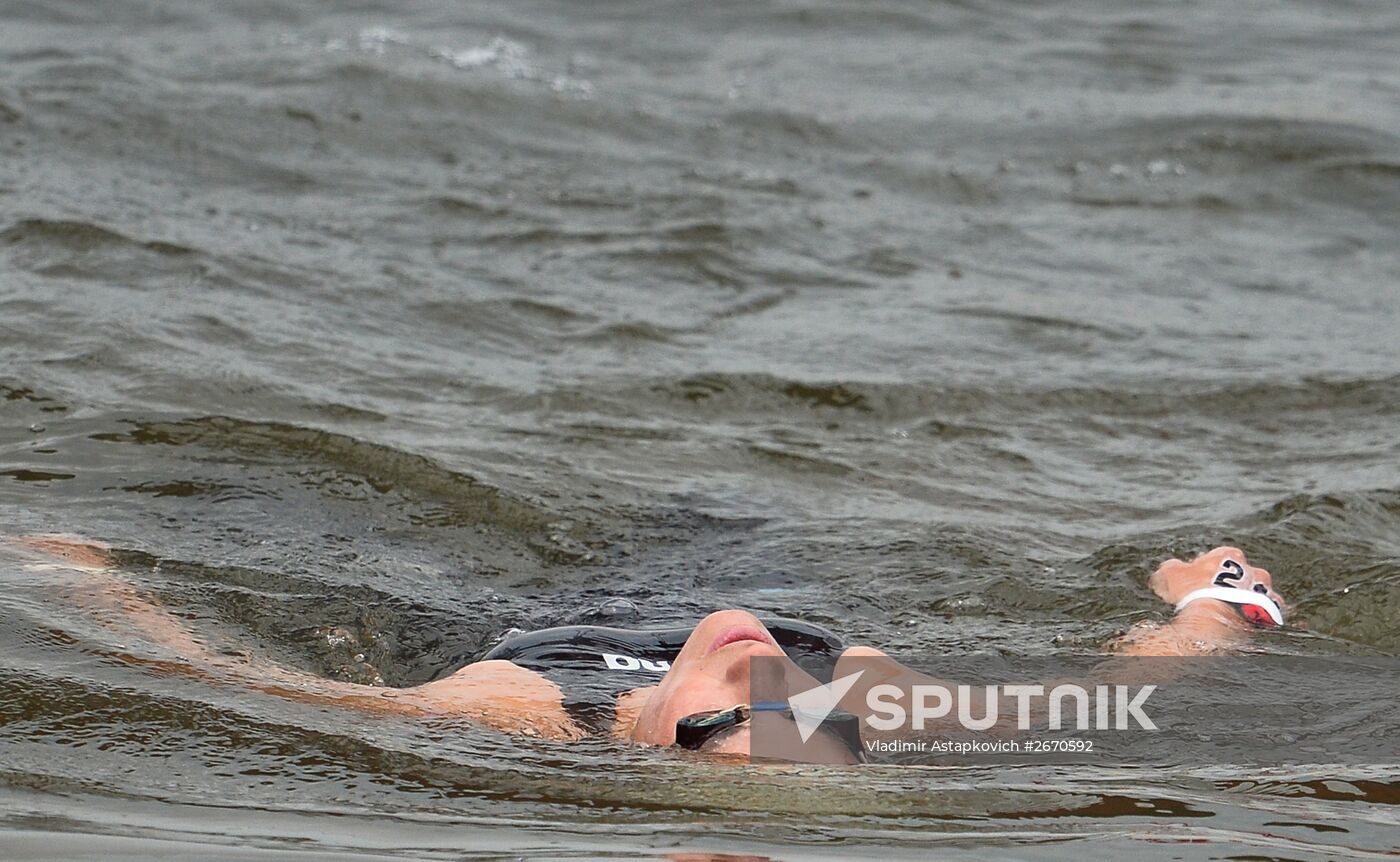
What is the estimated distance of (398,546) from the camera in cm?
569

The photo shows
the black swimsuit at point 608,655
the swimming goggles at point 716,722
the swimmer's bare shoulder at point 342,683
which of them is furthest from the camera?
the black swimsuit at point 608,655

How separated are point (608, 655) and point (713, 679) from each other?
0.72 m

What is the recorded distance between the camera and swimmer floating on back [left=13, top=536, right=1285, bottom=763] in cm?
398

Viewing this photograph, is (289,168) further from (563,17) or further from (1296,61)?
(1296,61)

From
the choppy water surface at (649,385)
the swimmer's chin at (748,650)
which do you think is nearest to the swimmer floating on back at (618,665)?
A: the swimmer's chin at (748,650)

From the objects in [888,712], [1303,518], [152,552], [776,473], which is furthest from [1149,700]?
[152,552]

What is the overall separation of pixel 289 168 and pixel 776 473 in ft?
16.7

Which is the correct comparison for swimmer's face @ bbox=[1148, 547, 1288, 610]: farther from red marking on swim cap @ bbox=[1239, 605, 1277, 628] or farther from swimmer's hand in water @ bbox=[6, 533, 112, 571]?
swimmer's hand in water @ bbox=[6, 533, 112, 571]

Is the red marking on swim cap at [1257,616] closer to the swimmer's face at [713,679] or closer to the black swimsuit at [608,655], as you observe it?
the black swimsuit at [608,655]

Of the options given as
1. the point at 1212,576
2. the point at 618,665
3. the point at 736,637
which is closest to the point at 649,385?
the point at 1212,576

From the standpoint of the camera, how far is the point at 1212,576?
5.34 meters

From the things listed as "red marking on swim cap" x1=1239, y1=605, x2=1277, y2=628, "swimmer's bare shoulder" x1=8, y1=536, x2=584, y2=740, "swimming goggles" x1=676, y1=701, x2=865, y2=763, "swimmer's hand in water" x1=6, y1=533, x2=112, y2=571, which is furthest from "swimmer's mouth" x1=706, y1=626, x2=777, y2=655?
"swimmer's hand in water" x1=6, y1=533, x2=112, y2=571

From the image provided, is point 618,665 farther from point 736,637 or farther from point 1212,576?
point 1212,576

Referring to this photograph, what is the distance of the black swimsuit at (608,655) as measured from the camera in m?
4.44
